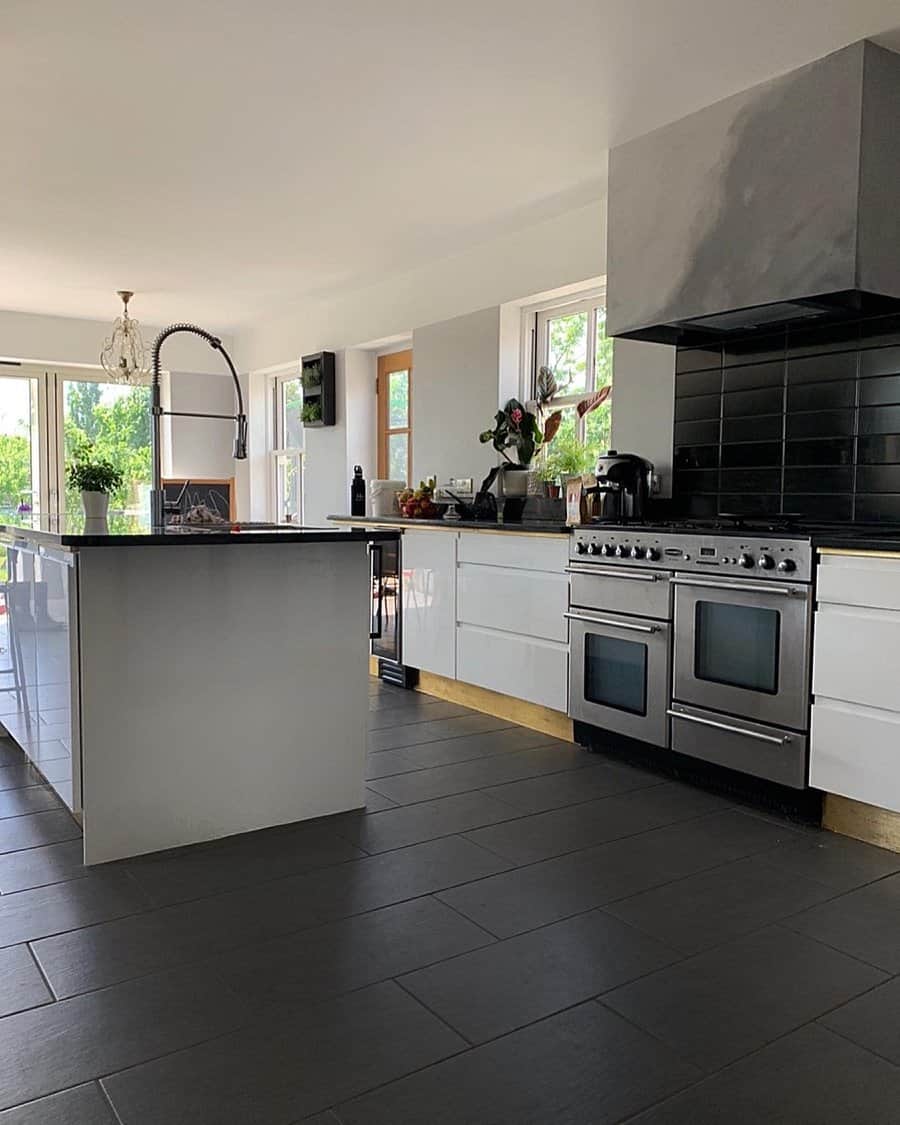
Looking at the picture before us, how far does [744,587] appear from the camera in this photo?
115 inches

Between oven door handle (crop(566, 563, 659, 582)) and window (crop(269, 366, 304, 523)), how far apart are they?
3.88 meters

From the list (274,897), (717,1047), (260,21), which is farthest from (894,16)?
(274,897)

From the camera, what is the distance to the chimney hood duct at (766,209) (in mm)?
2750

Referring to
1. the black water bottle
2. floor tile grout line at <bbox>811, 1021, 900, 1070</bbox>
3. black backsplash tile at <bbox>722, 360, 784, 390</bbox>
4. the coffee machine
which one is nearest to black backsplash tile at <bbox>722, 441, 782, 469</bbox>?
black backsplash tile at <bbox>722, 360, 784, 390</bbox>

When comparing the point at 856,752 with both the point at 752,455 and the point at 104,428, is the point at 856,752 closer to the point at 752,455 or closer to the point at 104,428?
the point at 752,455

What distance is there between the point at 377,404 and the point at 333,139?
113 inches

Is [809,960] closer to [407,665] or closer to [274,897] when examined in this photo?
[274,897]

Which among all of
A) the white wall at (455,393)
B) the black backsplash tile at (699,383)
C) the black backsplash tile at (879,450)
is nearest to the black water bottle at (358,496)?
the white wall at (455,393)

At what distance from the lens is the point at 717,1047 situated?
1.68m

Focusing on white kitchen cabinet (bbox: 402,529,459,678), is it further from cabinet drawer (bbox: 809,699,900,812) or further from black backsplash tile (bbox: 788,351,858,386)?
cabinet drawer (bbox: 809,699,900,812)

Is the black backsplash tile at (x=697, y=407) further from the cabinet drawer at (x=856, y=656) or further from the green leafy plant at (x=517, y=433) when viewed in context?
the cabinet drawer at (x=856, y=656)

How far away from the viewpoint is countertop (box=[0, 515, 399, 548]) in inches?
92.4

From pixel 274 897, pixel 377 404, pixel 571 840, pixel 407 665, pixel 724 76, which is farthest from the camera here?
pixel 377 404

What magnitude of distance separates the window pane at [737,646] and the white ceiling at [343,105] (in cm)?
171
